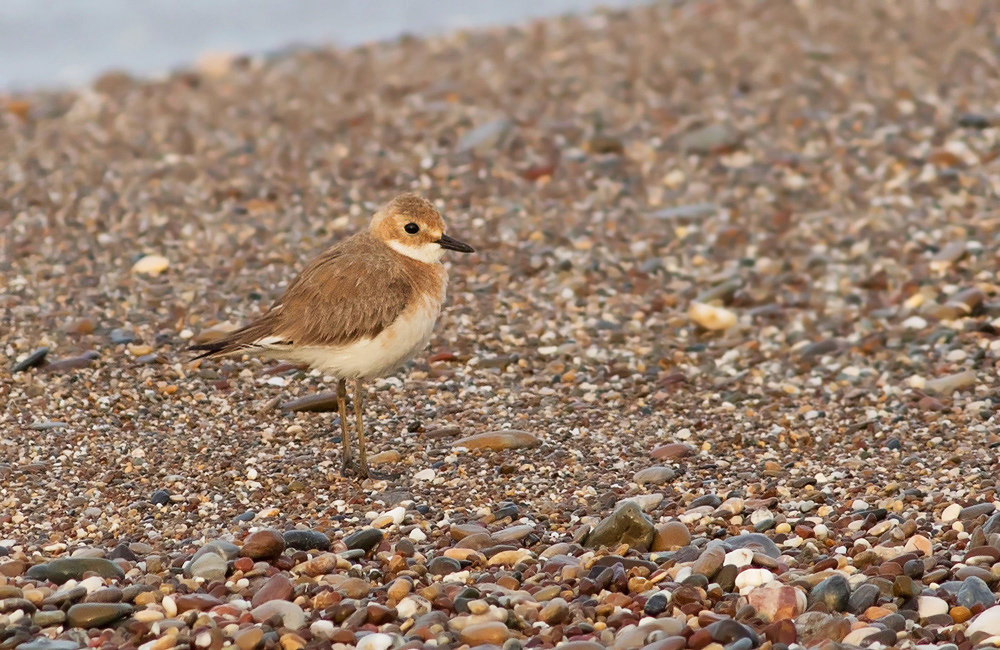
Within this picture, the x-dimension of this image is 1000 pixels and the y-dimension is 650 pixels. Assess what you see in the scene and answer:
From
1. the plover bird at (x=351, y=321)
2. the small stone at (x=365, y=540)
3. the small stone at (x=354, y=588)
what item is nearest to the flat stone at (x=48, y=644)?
the small stone at (x=354, y=588)

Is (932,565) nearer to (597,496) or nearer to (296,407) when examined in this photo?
(597,496)

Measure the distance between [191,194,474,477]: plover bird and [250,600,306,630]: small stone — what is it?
4.31 ft

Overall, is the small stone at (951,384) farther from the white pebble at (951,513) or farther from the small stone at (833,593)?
the small stone at (833,593)

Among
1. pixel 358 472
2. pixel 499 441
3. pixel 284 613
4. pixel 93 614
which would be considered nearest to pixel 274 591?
pixel 284 613

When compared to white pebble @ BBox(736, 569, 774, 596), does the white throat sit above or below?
above

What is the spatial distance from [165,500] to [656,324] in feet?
Result: 11.0

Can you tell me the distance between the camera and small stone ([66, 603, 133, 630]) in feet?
14.9

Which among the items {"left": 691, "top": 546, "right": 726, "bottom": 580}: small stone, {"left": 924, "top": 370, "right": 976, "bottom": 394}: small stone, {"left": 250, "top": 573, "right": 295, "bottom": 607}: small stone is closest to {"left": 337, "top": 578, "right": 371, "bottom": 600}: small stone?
{"left": 250, "top": 573, "right": 295, "bottom": 607}: small stone

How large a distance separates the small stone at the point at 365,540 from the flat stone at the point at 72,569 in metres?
0.90

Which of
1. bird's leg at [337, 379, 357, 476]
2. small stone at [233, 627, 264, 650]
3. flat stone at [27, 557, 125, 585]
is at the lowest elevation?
small stone at [233, 627, 264, 650]

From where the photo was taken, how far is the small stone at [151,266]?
816 cm

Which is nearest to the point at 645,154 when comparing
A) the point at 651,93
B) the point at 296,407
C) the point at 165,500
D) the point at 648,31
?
the point at 651,93

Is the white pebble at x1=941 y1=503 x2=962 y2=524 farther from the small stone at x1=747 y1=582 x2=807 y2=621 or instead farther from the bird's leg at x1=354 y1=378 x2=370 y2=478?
the bird's leg at x1=354 y1=378 x2=370 y2=478

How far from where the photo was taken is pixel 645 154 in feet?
32.9
